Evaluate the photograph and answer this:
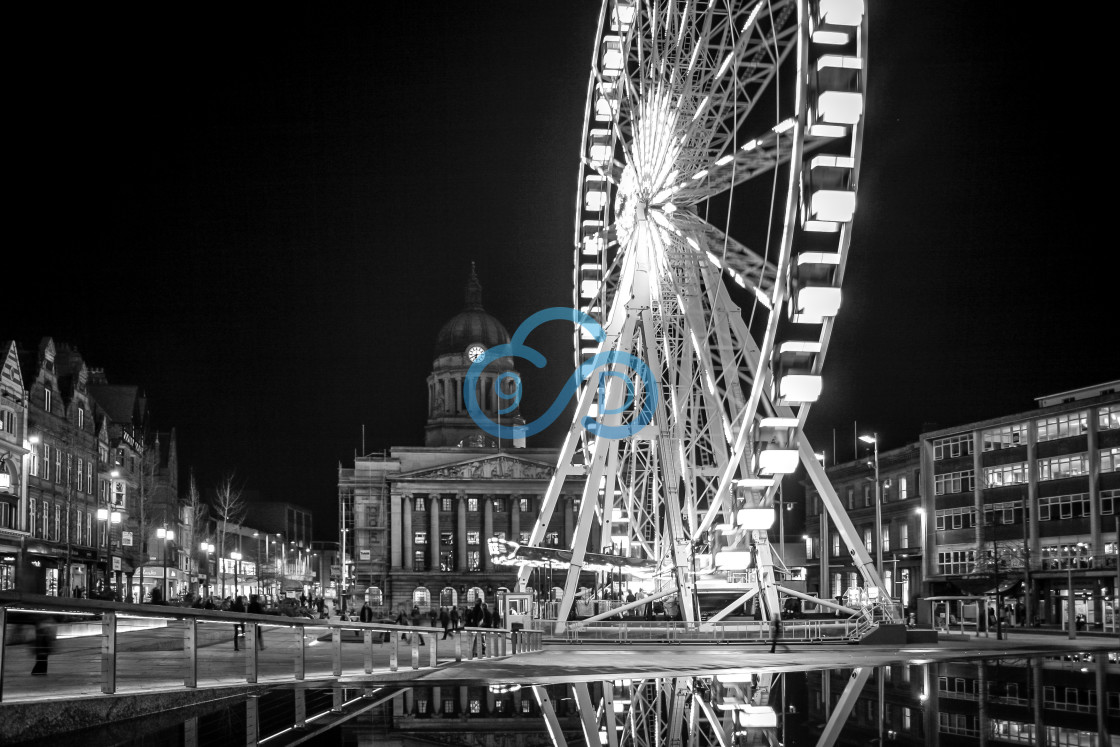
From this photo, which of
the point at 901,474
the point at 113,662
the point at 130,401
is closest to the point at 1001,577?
the point at 901,474

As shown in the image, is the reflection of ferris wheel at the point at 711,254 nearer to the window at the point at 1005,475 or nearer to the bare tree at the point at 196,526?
the window at the point at 1005,475

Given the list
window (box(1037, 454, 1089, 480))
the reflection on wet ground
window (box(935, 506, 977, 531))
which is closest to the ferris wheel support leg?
the reflection on wet ground

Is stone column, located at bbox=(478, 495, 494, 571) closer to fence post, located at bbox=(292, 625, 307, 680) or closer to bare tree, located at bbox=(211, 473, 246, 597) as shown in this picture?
bare tree, located at bbox=(211, 473, 246, 597)

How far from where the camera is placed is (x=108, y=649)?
44.3ft

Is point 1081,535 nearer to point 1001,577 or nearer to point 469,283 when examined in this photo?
point 1001,577

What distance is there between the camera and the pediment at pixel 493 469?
15900cm

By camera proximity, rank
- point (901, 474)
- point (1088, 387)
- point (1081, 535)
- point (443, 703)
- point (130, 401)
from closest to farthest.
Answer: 1. point (443, 703)
2. point (1081, 535)
3. point (1088, 387)
4. point (901, 474)
5. point (130, 401)

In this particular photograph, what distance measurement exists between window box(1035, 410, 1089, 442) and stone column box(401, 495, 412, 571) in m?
86.6

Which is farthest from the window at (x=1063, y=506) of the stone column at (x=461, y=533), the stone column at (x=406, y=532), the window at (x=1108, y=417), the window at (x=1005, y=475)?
the stone column at (x=406, y=532)

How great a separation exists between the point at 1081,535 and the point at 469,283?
12387cm

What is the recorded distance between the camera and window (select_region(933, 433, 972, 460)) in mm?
94875

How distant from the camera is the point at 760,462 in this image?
122ft

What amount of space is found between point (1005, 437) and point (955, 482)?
6656 mm

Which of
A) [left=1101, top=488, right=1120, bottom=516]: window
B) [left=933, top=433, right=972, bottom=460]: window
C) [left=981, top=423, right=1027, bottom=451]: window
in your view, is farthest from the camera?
[left=933, top=433, right=972, bottom=460]: window
